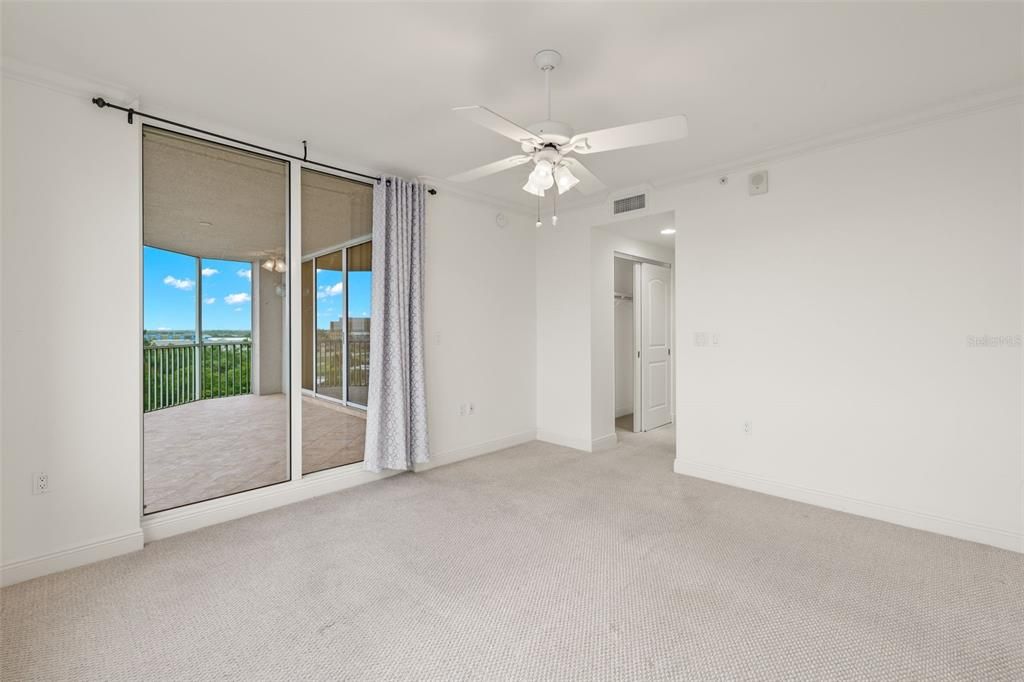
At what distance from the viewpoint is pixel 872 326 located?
3.05 m

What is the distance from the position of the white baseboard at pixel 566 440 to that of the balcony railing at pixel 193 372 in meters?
3.02

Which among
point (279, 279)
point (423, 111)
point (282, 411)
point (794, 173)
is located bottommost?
point (282, 411)

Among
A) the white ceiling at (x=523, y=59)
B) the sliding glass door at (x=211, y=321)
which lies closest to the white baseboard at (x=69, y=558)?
the sliding glass door at (x=211, y=321)

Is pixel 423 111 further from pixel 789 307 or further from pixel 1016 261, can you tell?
pixel 1016 261

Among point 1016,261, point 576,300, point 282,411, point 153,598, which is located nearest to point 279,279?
point 282,411

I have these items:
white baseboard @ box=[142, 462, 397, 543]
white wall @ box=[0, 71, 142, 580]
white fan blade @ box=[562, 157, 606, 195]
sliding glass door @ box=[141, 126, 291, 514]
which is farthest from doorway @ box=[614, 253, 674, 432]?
white wall @ box=[0, 71, 142, 580]

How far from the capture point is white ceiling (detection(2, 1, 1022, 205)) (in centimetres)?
199

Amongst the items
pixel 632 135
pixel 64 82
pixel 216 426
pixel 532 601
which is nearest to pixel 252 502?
pixel 216 426

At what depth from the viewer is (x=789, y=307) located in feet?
11.2

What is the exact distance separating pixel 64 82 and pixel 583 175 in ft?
9.42

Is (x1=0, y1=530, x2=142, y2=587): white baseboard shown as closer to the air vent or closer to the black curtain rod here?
the black curtain rod

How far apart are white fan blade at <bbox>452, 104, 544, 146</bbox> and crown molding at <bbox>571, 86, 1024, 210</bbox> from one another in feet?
7.09

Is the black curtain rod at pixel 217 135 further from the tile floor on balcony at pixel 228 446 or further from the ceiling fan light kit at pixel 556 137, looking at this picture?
the tile floor on balcony at pixel 228 446

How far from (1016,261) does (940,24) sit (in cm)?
148
